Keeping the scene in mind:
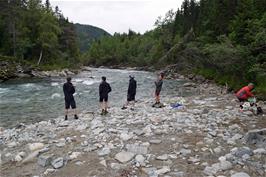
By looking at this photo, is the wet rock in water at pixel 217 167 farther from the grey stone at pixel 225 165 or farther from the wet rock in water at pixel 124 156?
the wet rock in water at pixel 124 156

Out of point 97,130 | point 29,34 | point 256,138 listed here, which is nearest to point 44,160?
point 97,130

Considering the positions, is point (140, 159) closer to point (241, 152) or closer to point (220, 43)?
point (241, 152)

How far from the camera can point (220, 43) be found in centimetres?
3775

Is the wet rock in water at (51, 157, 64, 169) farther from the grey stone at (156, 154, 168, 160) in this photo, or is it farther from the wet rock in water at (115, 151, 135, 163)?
the grey stone at (156, 154, 168, 160)

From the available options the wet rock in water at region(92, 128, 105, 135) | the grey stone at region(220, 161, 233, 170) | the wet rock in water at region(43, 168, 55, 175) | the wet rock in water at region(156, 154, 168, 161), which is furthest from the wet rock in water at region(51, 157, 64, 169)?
the grey stone at region(220, 161, 233, 170)

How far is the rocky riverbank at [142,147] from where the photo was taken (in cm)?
873

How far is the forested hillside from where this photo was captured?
60250mm

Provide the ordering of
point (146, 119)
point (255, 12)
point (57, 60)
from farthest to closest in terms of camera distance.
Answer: point (57, 60), point (255, 12), point (146, 119)

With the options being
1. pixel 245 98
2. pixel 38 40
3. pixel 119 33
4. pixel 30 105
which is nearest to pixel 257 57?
pixel 245 98

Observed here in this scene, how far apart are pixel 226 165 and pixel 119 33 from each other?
542ft

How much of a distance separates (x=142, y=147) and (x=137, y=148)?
173mm

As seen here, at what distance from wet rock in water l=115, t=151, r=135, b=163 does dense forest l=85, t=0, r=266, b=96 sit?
43.4 feet

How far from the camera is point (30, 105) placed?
2297 centimetres

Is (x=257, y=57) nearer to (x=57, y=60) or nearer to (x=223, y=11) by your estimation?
(x=223, y=11)
